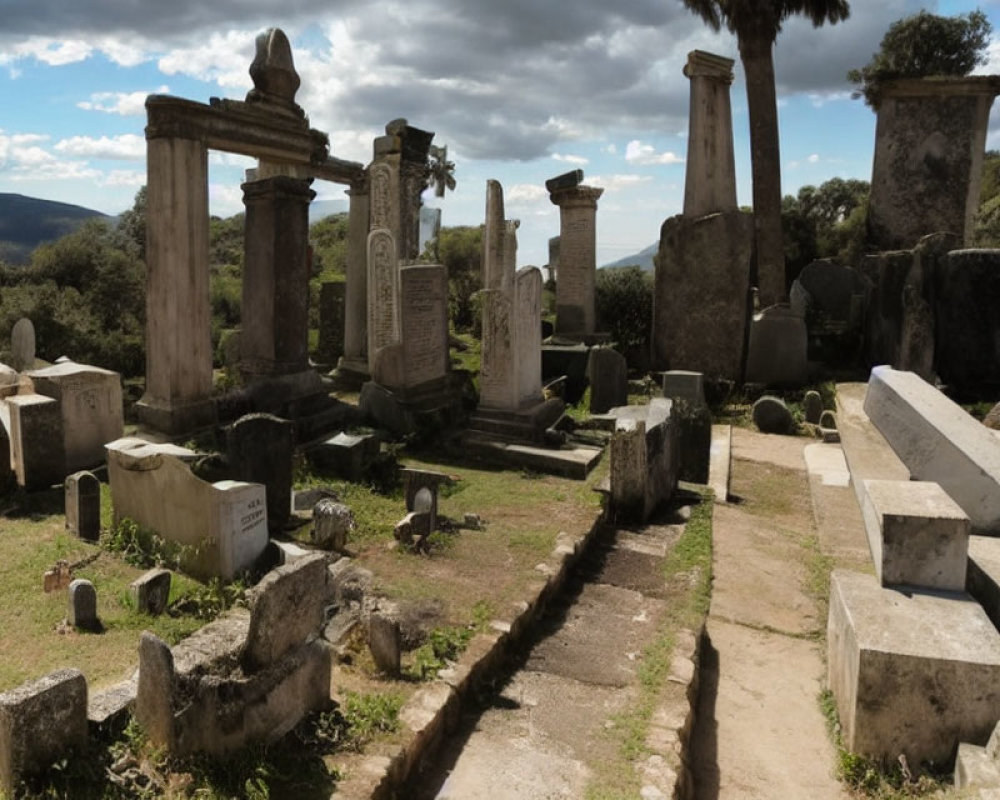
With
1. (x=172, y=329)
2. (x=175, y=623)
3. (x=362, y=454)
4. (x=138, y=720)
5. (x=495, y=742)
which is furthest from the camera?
(x=172, y=329)

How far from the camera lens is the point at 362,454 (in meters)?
7.85

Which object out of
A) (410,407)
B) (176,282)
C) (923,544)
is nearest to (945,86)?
(410,407)

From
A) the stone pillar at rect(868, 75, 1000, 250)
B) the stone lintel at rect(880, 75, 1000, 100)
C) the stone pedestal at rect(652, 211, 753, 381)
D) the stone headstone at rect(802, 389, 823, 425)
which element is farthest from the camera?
the stone pillar at rect(868, 75, 1000, 250)

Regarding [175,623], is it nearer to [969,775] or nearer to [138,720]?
[138,720]

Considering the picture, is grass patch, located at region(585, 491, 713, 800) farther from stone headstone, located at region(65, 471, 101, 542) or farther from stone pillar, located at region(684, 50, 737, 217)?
stone pillar, located at region(684, 50, 737, 217)

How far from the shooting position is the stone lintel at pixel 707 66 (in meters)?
13.7

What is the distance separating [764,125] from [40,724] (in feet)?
55.6

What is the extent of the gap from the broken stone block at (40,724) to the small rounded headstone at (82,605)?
1.36 meters

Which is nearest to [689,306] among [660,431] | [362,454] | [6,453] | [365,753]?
[660,431]

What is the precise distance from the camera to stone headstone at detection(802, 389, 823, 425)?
11800 mm

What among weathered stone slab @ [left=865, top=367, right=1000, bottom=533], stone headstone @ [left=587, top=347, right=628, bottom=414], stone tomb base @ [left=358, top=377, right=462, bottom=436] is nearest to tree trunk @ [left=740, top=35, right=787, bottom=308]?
stone headstone @ [left=587, top=347, right=628, bottom=414]

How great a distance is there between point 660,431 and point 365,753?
4728 millimetres

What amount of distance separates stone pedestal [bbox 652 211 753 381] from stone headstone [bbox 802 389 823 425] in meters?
1.59

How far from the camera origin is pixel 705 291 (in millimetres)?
13375
